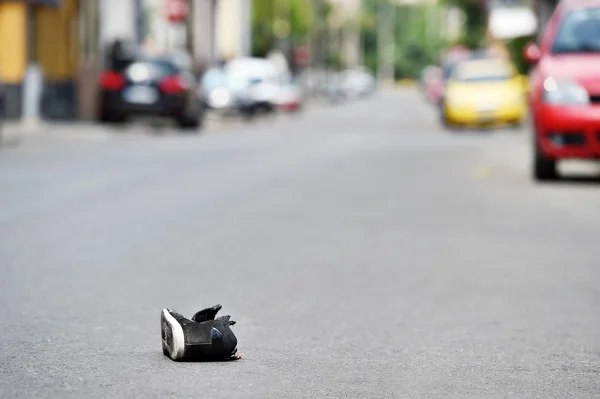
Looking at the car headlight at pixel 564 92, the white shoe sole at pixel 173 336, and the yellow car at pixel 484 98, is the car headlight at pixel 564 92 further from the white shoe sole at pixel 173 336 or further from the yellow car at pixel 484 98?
the yellow car at pixel 484 98

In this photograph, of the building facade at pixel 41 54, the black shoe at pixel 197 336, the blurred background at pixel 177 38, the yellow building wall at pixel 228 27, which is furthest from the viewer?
the yellow building wall at pixel 228 27

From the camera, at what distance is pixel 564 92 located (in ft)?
55.7

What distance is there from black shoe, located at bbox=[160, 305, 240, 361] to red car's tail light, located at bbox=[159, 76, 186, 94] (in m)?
27.9

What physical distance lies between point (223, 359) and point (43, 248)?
474 cm

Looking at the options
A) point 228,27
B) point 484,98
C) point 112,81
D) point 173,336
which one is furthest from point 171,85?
point 228,27

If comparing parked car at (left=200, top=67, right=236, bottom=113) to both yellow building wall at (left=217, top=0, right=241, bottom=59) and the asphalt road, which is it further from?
yellow building wall at (left=217, top=0, right=241, bottom=59)

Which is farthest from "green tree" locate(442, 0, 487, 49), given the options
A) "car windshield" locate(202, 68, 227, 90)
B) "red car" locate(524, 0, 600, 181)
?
"red car" locate(524, 0, 600, 181)

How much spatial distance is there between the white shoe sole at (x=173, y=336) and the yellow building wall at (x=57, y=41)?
109ft

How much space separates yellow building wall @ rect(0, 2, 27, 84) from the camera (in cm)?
3703

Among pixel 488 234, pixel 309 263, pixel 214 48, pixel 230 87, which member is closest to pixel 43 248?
pixel 309 263

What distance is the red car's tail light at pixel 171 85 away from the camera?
34.3 m

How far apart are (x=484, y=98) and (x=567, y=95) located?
66.5ft

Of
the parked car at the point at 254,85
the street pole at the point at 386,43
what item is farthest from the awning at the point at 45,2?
the street pole at the point at 386,43

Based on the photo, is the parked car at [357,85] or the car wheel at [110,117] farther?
the parked car at [357,85]
